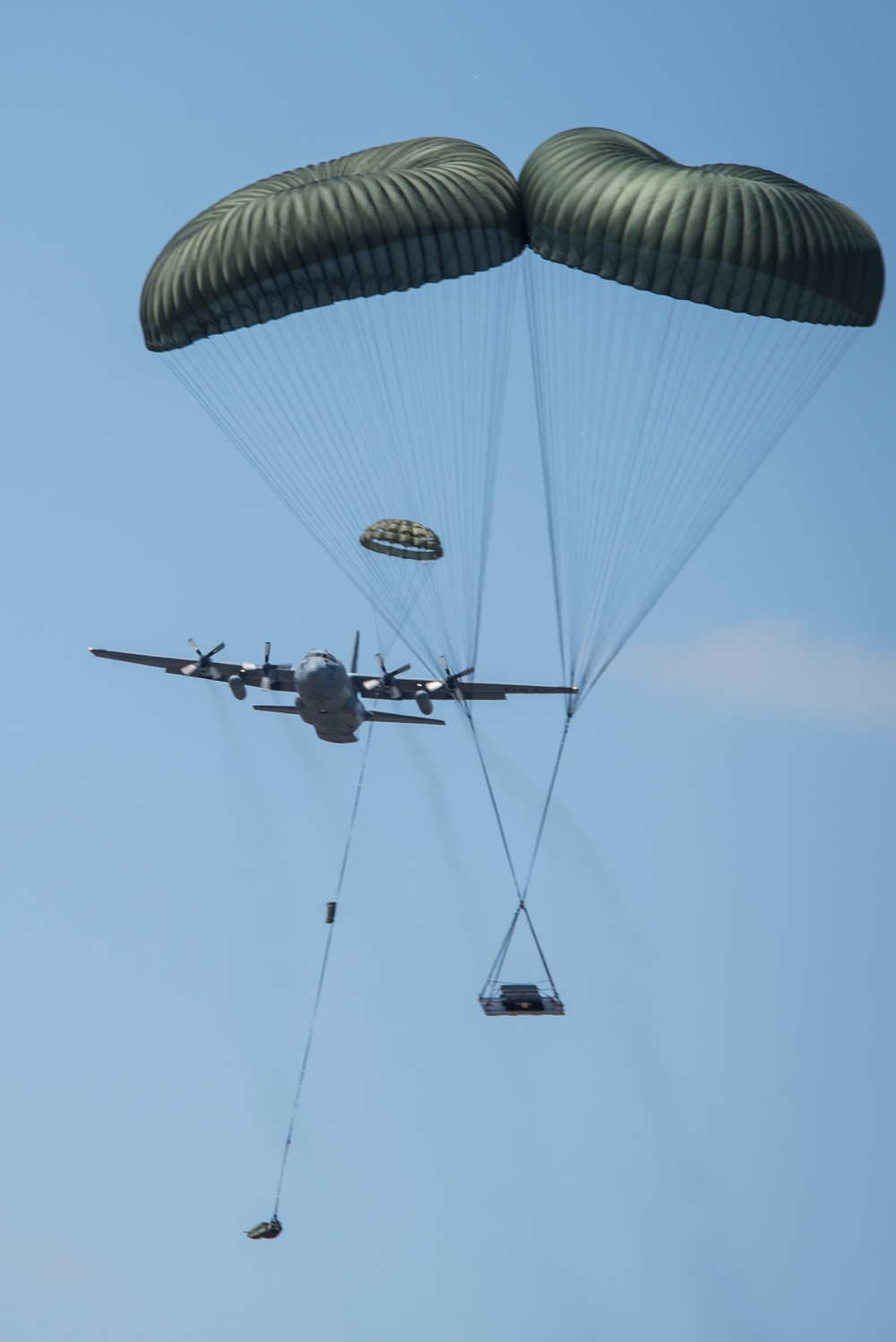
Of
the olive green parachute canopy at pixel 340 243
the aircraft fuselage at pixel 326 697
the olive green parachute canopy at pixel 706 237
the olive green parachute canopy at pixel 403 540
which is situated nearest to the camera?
the olive green parachute canopy at pixel 706 237

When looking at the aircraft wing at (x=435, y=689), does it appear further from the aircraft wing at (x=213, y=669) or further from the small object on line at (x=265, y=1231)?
the small object on line at (x=265, y=1231)

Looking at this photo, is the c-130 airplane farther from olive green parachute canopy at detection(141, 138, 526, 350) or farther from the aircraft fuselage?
olive green parachute canopy at detection(141, 138, 526, 350)

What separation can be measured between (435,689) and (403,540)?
10.1 metres

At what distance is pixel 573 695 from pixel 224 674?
12669 mm

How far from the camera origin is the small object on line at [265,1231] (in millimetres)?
40562

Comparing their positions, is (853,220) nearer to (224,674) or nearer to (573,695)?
(573,695)

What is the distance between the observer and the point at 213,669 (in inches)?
2063

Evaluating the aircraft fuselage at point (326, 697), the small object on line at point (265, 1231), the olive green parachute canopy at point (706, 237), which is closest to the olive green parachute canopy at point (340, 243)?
the olive green parachute canopy at point (706, 237)

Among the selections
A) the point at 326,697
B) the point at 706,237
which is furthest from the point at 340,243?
the point at 326,697

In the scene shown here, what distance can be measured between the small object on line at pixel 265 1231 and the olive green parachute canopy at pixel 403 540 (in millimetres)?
22745

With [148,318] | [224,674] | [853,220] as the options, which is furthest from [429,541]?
[853,220]

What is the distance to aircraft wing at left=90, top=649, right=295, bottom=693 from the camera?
50.6 meters

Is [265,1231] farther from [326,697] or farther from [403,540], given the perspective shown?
[403,540]

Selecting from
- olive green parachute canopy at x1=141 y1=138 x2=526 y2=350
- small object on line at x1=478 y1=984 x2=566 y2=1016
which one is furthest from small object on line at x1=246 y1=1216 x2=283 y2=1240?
olive green parachute canopy at x1=141 y1=138 x2=526 y2=350
